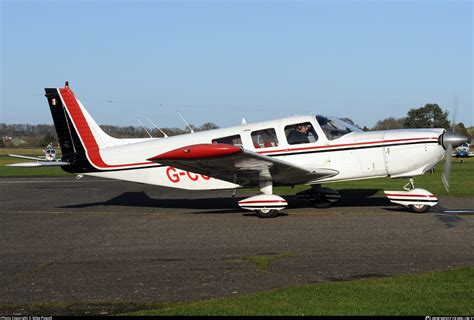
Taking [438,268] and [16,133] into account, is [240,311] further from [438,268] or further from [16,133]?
[16,133]

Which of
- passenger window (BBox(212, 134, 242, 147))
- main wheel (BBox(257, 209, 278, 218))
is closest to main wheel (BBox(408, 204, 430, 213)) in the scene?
main wheel (BBox(257, 209, 278, 218))

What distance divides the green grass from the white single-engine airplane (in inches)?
221

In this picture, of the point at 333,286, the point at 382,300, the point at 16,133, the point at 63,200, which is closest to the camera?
the point at 382,300

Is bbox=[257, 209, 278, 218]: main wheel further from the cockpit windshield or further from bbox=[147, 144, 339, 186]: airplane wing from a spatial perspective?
the cockpit windshield

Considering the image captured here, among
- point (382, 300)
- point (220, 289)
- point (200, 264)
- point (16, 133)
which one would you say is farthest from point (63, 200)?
point (16, 133)

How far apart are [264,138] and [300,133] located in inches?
34.4

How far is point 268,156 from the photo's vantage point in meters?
13.3

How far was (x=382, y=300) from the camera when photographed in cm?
576

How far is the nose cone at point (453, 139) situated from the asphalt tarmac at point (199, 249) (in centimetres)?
156

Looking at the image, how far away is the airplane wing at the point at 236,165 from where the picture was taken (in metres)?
11.6

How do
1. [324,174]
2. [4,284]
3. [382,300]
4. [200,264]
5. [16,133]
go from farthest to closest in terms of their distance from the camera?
[16,133] < [324,174] < [200,264] < [4,284] < [382,300]

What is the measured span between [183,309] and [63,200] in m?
13.8

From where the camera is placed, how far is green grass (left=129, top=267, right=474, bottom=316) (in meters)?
5.41

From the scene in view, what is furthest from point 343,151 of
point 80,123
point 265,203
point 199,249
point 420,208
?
point 80,123
